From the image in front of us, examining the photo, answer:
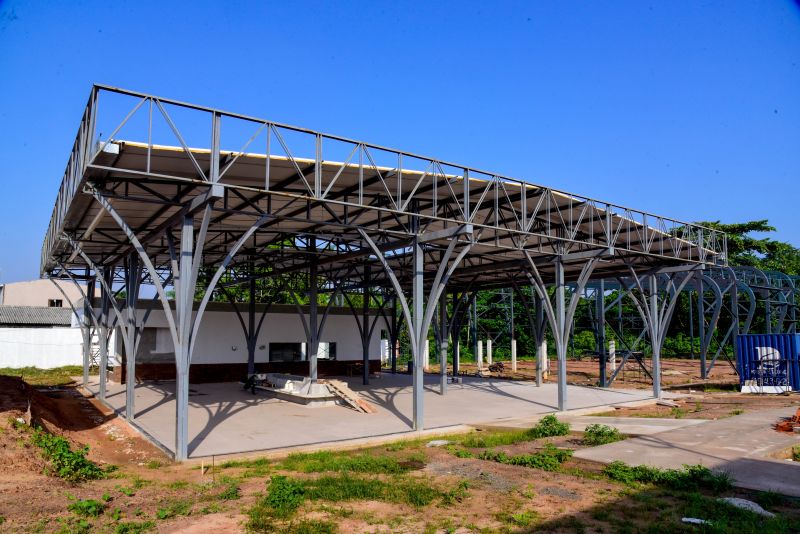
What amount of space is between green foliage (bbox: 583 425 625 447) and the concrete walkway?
1.33 feet

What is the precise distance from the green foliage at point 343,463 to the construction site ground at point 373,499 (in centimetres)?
8

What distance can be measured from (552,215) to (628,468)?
34.1ft

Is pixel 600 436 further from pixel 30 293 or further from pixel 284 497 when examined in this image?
pixel 30 293

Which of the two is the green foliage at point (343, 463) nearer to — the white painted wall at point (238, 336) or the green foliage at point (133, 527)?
the green foliage at point (133, 527)

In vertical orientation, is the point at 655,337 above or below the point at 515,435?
above

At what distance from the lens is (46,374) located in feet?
107

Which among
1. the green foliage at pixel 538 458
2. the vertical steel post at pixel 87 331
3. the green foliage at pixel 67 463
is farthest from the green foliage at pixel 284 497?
the vertical steel post at pixel 87 331

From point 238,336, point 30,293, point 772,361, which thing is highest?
point 30,293

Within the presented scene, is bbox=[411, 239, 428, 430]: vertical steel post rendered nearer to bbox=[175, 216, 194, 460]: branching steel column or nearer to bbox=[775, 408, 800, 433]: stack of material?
bbox=[175, 216, 194, 460]: branching steel column

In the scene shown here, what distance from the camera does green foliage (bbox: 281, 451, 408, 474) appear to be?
10031 millimetres

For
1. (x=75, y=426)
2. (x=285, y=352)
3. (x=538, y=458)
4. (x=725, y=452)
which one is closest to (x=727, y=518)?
(x=538, y=458)

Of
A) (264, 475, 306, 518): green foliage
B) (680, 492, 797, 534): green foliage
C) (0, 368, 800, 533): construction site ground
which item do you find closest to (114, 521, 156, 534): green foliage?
(0, 368, 800, 533): construction site ground

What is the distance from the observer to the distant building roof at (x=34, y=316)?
1761 inches

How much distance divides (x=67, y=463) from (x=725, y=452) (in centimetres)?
1162
